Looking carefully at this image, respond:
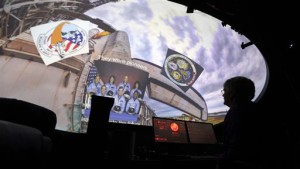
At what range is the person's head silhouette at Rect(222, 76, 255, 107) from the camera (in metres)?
1.59

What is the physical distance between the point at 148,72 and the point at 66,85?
3.85 feet

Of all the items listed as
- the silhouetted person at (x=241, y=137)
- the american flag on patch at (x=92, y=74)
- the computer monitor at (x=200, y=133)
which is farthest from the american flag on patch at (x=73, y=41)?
the silhouetted person at (x=241, y=137)

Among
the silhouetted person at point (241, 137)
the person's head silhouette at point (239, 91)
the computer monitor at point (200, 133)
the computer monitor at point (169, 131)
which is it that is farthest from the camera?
the computer monitor at point (200, 133)

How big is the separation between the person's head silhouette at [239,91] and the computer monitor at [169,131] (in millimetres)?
770

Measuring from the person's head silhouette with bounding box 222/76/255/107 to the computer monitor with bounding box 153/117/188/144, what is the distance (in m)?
0.77

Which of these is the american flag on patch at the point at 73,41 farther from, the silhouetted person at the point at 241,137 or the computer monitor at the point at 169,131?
the silhouetted person at the point at 241,137

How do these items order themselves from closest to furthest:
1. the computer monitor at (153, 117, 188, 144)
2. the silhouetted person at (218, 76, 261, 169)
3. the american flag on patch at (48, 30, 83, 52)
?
1. the silhouetted person at (218, 76, 261, 169)
2. the computer monitor at (153, 117, 188, 144)
3. the american flag on patch at (48, 30, 83, 52)

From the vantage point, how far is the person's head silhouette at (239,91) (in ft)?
5.21

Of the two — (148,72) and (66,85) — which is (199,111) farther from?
(66,85)

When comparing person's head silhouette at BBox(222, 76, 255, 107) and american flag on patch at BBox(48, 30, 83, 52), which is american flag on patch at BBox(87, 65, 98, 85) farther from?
person's head silhouette at BBox(222, 76, 255, 107)

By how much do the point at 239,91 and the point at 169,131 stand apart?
0.91m

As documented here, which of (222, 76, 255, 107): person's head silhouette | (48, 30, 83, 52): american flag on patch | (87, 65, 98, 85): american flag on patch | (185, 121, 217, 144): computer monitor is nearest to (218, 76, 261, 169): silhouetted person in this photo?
(222, 76, 255, 107): person's head silhouette

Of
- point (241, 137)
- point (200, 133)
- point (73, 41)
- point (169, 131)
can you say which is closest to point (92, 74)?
point (73, 41)

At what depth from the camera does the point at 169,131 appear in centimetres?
230
